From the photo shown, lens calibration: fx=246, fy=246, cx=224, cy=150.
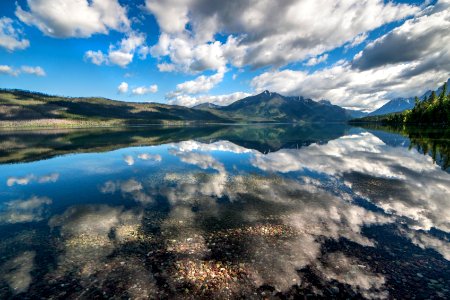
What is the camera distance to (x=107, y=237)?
75.0ft

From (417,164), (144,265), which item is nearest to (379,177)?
(417,164)

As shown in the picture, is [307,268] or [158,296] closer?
[158,296]

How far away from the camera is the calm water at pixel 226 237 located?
53.5 ft

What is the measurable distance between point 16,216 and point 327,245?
34124 millimetres

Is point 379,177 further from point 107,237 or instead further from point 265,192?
point 107,237

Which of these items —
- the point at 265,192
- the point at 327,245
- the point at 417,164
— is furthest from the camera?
the point at 417,164

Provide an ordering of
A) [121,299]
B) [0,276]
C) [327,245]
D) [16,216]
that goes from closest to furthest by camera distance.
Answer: [121,299] → [0,276] → [327,245] → [16,216]

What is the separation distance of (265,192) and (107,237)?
21.9 m

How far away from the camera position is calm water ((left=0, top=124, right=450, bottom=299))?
1631cm

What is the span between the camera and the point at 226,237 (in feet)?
74.6

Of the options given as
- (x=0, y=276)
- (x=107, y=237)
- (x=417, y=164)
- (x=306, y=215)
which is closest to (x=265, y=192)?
(x=306, y=215)

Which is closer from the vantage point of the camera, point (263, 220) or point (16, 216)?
point (263, 220)

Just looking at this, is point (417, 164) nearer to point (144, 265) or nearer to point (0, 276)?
point (144, 265)

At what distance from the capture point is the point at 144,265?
726 inches
